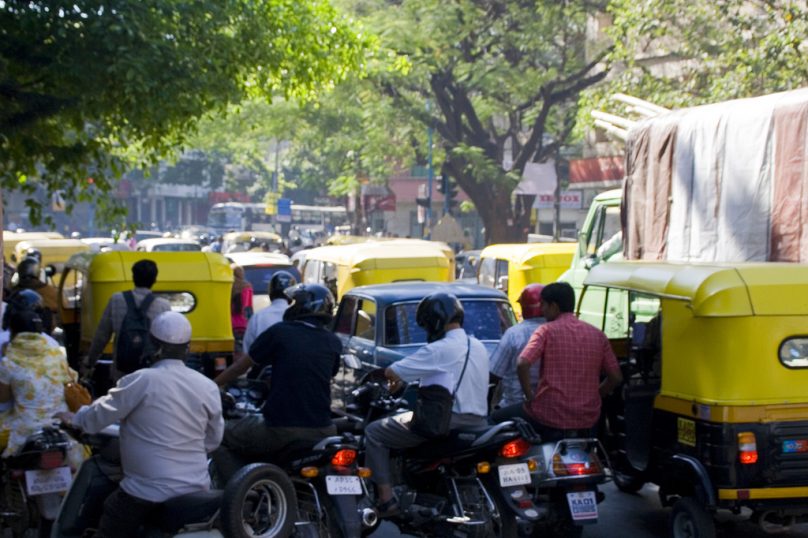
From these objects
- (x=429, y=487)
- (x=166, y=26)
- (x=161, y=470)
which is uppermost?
(x=166, y=26)

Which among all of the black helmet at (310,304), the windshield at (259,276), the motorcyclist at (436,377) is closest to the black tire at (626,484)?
the motorcyclist at (436,377)

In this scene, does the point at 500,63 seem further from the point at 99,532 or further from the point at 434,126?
the point at 99,532

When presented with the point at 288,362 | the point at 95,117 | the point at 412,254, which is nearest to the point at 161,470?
the point at 288,362

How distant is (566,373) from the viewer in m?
7.66

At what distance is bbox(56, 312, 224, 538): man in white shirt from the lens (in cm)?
557

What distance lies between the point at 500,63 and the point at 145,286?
2438 centimetres

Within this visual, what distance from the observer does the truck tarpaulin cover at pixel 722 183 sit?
9695 mm

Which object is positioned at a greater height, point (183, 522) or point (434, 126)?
point (434, 126)

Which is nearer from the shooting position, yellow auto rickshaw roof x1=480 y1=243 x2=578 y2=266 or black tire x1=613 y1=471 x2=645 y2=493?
black tire x1=613 y1=471 x2=645 y2=493

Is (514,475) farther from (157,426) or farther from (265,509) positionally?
(157,426)

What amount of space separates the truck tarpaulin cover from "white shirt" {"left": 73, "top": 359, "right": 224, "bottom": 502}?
561cm

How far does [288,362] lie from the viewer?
6762 mm

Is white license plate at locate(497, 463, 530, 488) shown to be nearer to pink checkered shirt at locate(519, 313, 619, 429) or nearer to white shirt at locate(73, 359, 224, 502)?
pink checkered shirt at locate(519, 313, 619, 429)

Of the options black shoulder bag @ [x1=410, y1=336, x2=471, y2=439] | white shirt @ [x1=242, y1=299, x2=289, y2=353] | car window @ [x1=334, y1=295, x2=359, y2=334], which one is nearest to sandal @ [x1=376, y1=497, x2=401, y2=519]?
black shoulder bag @ [x1=410, y1=336, x2=471, y2=439]
